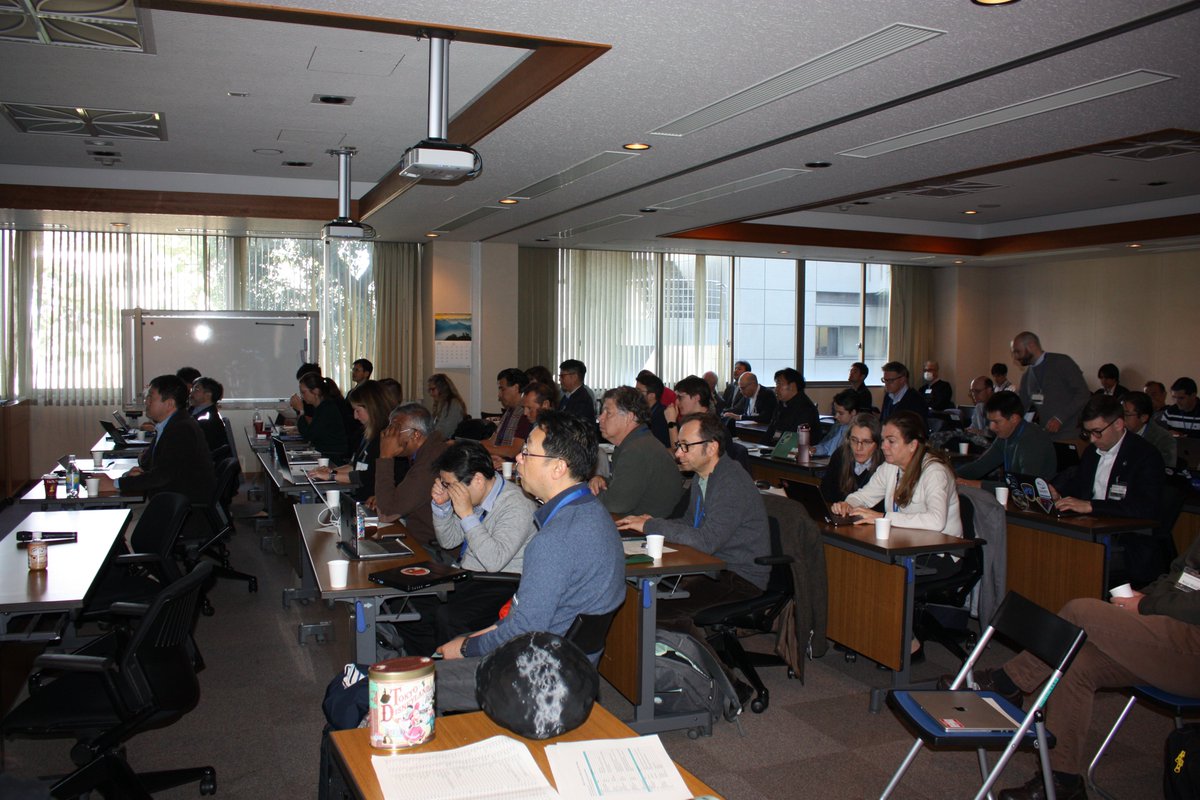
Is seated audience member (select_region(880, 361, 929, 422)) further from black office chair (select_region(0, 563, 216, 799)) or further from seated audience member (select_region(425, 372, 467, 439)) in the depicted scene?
black office chair (select_region(0, 563, 216, 799))

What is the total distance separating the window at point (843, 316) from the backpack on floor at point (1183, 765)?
1168 cm

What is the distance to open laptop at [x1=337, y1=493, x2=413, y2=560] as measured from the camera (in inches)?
149

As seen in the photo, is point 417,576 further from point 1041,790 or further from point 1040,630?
point 1041,790

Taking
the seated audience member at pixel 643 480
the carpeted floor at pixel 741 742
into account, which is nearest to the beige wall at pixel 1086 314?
the carpeted floor at pixel 741 742

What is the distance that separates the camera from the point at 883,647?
171 inches

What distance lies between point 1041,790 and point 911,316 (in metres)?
11.9

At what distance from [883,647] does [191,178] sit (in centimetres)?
698

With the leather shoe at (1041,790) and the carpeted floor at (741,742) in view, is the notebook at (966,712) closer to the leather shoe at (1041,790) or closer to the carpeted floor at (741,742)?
the leather shoe at (1041,790)

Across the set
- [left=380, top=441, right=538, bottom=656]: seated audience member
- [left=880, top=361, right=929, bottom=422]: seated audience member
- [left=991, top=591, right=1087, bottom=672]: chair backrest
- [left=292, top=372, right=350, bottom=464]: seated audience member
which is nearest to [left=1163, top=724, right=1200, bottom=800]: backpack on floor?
[left=991, top=591, right=1087, bottom=672]: chair backrest

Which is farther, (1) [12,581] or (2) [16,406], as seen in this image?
(2) [16,406]

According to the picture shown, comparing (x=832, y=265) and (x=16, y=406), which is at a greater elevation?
(x=832, y=265)

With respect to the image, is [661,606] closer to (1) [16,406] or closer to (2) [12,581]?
(2) [12,581]

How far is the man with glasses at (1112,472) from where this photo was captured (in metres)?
4.84

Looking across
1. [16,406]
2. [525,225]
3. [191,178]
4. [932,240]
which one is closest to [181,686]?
[191,178]
